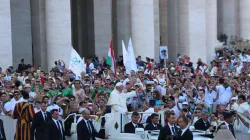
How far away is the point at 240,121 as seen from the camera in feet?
54.3

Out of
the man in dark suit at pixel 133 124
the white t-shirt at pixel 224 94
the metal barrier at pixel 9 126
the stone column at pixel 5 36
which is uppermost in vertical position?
the stone column at pixel 5 36

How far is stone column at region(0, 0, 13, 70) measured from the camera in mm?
29203

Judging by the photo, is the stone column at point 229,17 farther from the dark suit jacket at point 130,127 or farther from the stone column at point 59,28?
the dark suit jacket at point 130,127

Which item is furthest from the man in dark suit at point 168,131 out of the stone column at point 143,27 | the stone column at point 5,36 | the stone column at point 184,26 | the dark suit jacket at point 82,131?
the stone column at point 184,26

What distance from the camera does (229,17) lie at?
2226 inches

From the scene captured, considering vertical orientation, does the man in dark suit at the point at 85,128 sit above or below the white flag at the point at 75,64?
below

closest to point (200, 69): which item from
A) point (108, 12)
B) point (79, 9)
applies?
point (108, 12)

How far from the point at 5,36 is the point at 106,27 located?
11139mm

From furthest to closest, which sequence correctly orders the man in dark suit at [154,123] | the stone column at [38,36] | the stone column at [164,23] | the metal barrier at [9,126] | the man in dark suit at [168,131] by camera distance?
the stone column at [164,23], the stone column at [38,36], the metal barrier at [9,126], the man in dark suit at [154,123], the man in dark suit at [168,131]

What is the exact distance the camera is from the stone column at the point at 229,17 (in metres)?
56.0

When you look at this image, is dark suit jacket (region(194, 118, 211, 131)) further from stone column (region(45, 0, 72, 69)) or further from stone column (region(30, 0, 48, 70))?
stone column (region(30, 0, 48, 70))

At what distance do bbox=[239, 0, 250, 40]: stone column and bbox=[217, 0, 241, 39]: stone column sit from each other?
128cm

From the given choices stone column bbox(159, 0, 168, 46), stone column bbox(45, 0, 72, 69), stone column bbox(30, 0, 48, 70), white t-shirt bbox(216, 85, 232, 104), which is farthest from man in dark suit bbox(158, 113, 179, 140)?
stone column bbox(159, 0, 168, 46)

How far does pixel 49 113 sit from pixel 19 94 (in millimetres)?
2701
